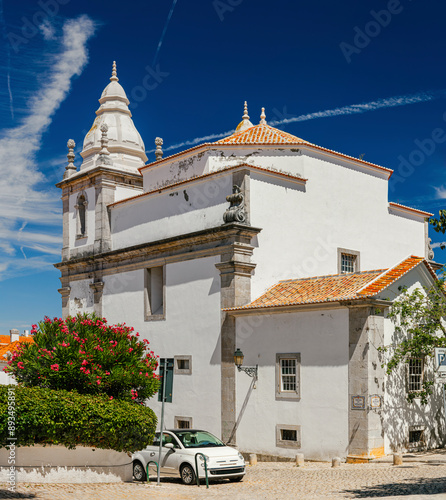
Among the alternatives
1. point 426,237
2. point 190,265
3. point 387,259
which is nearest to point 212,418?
point 190,265

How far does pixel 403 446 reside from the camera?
20.8 meters

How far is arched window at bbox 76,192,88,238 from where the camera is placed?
3259 centimetres

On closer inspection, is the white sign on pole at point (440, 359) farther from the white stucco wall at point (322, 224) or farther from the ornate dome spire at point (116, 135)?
the ornate dome spire at point (116, 135)

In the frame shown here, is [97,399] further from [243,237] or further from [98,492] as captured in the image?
[243,237]

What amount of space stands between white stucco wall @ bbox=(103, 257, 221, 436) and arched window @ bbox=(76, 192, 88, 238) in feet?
18.0

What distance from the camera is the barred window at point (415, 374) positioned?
21.7 m

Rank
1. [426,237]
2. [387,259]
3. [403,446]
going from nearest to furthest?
[403,446], [387,259], [426,237]

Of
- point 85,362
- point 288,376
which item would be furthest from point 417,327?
point 85,362

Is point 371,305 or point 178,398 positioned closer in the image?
point 371,305

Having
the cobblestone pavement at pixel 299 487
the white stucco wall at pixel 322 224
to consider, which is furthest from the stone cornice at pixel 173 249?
the cobblestone pavement at pixel 299 487

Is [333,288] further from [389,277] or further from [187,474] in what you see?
[187,474]

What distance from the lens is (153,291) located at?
28.5m

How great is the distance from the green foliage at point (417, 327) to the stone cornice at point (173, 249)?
585 cm

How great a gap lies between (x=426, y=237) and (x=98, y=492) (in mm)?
22230
